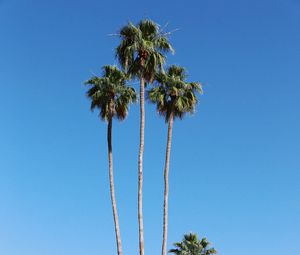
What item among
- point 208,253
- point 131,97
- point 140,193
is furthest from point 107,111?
point 208,253

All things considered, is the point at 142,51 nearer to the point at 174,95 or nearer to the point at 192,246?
the point at 174,95

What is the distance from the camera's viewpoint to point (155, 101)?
35812mm

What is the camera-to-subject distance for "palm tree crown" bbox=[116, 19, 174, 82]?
31.8 metres

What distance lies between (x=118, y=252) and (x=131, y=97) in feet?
34.3

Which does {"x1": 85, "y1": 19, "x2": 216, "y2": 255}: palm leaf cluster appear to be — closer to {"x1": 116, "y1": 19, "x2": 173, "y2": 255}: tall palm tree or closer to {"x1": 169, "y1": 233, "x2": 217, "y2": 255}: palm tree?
{"x1": 116, "y1": 19, "x2": 173, "y2": 255}: tall palm tree

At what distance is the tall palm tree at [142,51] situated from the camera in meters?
31.7

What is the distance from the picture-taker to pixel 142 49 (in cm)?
3169

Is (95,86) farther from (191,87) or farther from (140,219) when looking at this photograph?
(140,219)

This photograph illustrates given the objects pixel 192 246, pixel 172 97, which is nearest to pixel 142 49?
pixel 172 97

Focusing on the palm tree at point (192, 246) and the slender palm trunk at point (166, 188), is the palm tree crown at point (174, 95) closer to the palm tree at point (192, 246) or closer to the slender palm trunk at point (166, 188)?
the slender palm trunk at point (166, 188)

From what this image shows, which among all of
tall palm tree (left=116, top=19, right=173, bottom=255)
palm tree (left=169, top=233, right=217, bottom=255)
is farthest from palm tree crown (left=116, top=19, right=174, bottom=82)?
palm tree (left=169, top=233, right=217, bottom=255)

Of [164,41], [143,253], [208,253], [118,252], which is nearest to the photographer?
[143,253]

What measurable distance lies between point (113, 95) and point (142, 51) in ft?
15.7

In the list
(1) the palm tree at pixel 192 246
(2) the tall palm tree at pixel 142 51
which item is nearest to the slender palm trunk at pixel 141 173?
(2) the tall palm tree at pixel 142 51
